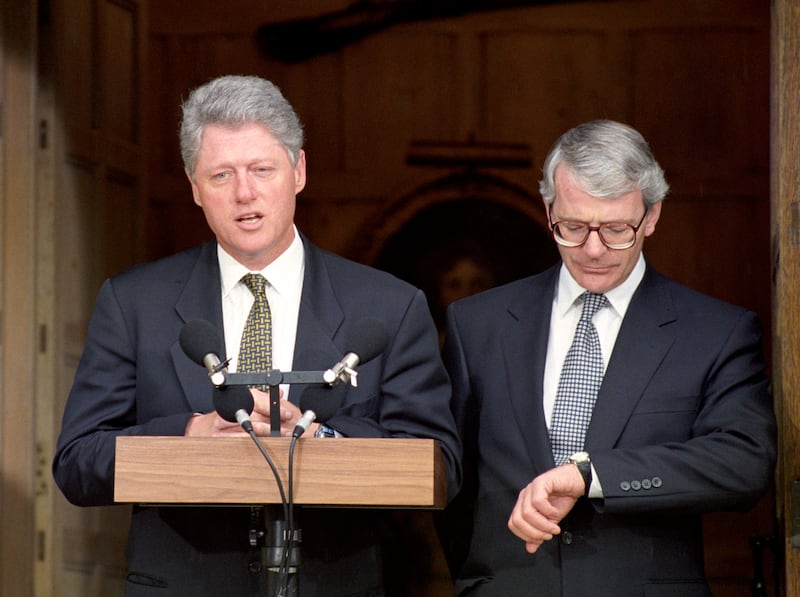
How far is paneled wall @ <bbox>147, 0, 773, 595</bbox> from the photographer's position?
7.80 meters

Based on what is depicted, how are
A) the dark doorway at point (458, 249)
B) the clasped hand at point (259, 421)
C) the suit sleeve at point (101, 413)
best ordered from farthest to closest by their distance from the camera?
the dark doorway at point (458, 249) < the suit sleeve at point (101, 413) < the clasped hand at point (259, 421)

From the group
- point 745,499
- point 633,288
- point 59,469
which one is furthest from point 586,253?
point 59,469

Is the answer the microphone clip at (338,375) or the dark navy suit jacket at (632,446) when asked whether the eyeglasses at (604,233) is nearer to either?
the dark navy suit jacket at (632,446)

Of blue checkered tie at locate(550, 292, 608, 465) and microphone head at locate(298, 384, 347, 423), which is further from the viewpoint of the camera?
blue checkered tie at locate(550, 292, 608, 465)

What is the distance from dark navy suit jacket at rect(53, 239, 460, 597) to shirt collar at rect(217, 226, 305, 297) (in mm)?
27

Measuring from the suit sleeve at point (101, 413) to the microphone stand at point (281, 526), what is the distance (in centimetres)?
36

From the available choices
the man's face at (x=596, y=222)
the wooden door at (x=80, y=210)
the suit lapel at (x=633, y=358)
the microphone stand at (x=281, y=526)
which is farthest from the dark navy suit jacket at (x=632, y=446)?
the wooden door at (x=80, y=210)

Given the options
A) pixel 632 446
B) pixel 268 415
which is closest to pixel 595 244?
pixel 632 446

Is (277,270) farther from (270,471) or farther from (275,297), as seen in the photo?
(270,471)

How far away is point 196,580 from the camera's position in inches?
111

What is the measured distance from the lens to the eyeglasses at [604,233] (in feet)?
10.2

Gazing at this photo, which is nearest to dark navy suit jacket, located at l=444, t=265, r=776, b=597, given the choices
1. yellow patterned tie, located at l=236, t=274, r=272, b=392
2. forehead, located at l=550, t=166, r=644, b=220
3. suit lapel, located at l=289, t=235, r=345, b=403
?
forehead, located at l=550, t=166, r=644, b=220

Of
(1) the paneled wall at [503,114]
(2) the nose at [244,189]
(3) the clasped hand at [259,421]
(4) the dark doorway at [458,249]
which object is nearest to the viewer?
(3) the clasped hand at [259,421]

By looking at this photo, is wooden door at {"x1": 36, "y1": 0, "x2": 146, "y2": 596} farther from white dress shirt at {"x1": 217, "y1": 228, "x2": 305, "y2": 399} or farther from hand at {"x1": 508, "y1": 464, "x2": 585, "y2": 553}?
hand at {"x1": 508, "y1": 464, "x2": 585, "y2": 553}
